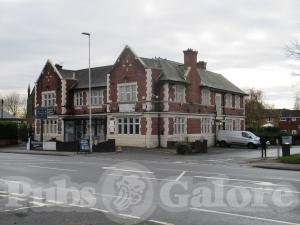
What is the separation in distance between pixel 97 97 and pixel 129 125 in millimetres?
6847

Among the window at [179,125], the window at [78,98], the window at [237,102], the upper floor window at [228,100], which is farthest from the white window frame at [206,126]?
the window at [78,98]

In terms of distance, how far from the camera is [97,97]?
5206 cm

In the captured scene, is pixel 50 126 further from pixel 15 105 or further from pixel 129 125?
pixel 15 105

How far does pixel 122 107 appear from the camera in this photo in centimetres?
4769

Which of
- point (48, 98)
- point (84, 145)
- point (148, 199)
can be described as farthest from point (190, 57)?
point (148, 199)

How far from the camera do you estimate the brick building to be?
45938mm

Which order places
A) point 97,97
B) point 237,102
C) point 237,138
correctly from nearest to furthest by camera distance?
point 237,138, point 97,97, point 237,102

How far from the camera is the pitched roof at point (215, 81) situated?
53491mm

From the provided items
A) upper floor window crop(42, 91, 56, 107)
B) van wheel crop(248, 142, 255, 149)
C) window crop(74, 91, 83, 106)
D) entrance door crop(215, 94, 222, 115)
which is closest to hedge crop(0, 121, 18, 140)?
upper floor window crop(42, 91, 56, 107)

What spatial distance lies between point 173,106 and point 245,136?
29.4ft

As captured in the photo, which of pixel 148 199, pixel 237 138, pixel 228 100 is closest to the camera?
pixel 148 199

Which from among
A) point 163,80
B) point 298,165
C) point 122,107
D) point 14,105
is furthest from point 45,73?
point 14,105

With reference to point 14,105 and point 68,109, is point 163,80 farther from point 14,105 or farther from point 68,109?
point 14,105

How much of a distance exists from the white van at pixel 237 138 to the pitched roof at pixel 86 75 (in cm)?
1404
